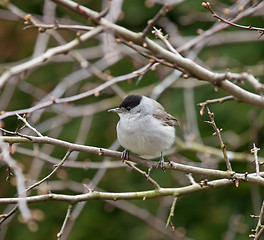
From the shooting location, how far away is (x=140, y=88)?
5750mm

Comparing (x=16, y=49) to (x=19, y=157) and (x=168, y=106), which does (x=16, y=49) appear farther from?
(x=168, y=106)

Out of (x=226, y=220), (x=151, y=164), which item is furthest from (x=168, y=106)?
(x=151, y=164)

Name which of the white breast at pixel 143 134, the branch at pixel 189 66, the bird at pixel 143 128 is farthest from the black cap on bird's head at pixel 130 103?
the branch at pixel 189 66

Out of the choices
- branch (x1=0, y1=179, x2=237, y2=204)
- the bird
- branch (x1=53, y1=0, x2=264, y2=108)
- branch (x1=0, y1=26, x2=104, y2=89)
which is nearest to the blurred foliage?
the bird

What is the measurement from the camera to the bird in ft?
12.7

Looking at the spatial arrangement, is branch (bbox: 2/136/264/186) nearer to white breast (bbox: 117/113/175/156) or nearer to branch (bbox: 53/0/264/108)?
white breast (bbox: 117/113/175/156)

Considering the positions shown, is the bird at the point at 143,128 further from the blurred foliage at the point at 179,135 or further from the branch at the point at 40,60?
the branch at the point at 40,60

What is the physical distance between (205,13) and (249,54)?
792 mm

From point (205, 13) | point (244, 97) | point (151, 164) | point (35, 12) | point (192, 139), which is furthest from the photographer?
point (35, 12)

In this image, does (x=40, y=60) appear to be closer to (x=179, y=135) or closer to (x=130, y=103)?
(x=130, y=103)

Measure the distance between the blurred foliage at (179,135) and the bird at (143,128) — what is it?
0.98 m

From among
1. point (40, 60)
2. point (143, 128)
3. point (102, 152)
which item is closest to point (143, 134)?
point (143, 128)

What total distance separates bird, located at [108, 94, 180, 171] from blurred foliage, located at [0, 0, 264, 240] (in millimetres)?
976

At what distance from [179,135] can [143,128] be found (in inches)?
74.7
